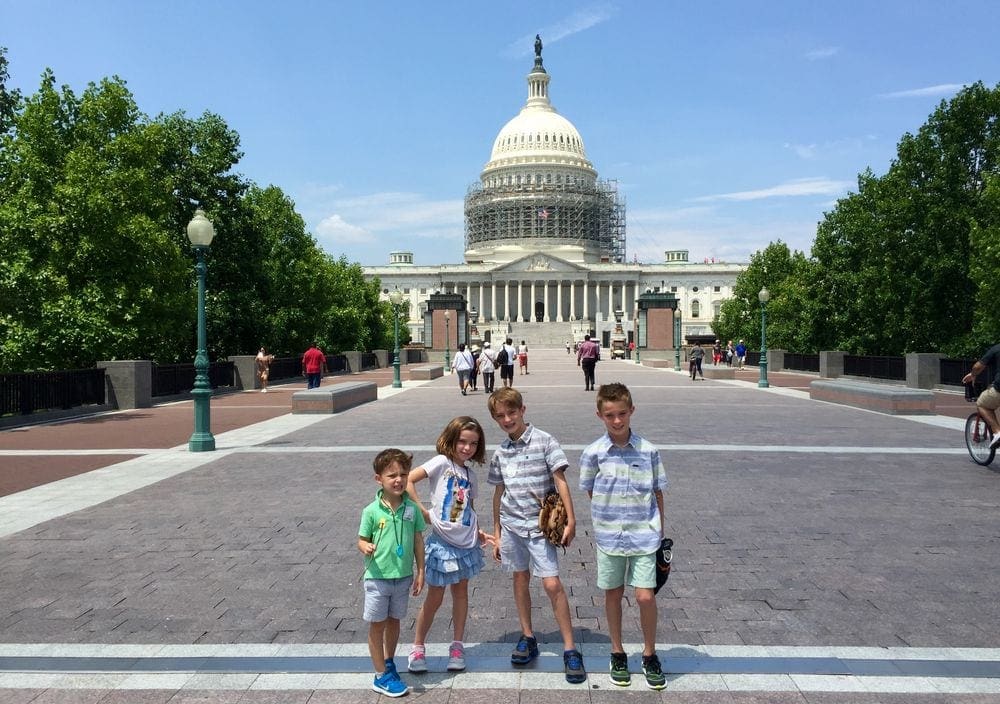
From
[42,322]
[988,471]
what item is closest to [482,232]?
[42,322]

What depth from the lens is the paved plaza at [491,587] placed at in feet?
15.7

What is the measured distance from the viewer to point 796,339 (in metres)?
49.9

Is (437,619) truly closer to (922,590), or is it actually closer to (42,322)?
(922,590)

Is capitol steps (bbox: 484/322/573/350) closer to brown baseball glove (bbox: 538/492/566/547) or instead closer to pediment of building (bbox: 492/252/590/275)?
pediment of building (bbox: 492/252/590/275)

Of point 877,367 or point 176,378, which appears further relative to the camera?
point 877,367

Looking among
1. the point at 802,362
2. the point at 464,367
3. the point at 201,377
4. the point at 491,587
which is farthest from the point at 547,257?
the point at 491,587

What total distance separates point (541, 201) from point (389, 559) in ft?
504

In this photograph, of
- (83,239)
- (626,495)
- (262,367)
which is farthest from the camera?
(262,367)

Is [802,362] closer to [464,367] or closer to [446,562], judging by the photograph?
[464,367]

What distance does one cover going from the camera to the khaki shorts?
37.5 feet

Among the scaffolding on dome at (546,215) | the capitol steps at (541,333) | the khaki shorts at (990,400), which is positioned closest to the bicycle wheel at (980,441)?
the khaki shorts at (990,400)

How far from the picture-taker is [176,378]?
28.0 meters

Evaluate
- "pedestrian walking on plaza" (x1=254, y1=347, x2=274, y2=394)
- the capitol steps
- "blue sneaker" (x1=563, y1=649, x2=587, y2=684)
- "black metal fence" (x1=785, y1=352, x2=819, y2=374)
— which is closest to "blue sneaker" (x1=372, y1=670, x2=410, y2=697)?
"blue sneaker" (x1=563, y1=649, x2=587, y2=684)

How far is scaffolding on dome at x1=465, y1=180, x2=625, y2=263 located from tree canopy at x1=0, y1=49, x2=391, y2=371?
4384 inches
